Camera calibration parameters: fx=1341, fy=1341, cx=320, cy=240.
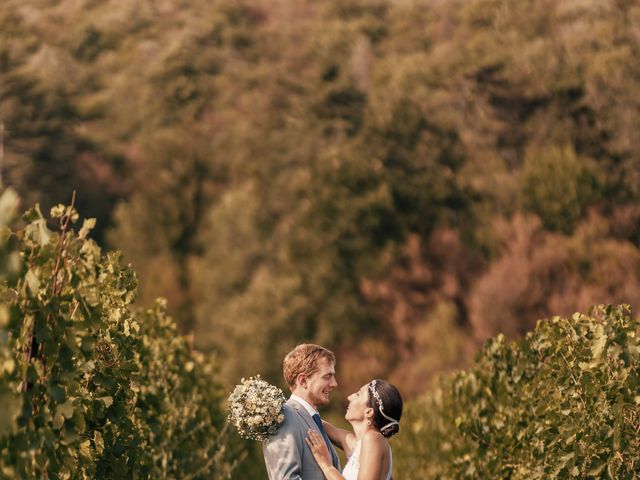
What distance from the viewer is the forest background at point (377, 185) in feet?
163

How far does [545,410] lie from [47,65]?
250 ft

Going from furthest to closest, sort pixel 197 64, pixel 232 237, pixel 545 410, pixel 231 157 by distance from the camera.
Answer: pixel 197 64 < pixel 231 157 < pixel 232 237 < pixel 545 410

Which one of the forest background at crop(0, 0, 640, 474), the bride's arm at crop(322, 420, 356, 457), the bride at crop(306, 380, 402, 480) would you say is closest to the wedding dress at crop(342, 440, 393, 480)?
the bride at crop(306, 380, 402, 480)

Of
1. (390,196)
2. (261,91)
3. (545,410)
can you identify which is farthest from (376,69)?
(545,410)

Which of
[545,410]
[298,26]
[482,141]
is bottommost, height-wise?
[298,26]

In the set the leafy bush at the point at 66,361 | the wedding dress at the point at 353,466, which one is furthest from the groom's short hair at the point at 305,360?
the leafy bush at the point at 66,361

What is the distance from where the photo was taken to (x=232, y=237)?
190 ft

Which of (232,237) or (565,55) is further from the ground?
(565,55)

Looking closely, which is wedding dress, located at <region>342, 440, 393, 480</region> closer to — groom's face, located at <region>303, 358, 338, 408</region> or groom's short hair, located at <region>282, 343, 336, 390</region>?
groom's face, located at <region>303, 358, 338, 408</region>

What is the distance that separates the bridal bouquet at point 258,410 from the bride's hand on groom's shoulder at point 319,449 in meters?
0.18

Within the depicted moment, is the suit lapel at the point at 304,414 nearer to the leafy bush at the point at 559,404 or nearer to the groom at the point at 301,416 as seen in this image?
the groom at the point at 301,416

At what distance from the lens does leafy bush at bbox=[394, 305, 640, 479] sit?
8.68 metres

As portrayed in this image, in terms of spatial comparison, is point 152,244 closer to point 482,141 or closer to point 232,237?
point 232,237

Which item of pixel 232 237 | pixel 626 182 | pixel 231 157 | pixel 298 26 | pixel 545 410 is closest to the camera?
pixel 545 410
